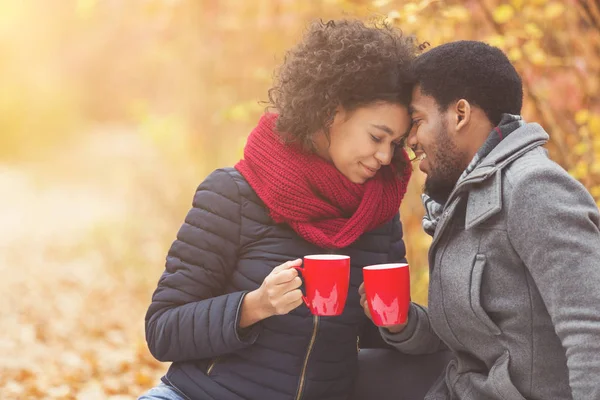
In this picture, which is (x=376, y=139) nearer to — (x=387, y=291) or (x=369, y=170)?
(x=369, y=170)

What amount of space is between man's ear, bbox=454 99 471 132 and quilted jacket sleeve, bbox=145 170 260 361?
2.32ft

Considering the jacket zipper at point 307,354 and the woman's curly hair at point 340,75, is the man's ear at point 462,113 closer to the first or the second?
the woman's curly hair at point 340,75

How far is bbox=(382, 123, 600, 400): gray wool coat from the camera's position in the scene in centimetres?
175

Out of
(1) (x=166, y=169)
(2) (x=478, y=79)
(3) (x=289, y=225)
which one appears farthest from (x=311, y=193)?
(1) (x=166, y=169)

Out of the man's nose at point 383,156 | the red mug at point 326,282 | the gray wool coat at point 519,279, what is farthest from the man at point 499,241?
the red mug at point 326,282

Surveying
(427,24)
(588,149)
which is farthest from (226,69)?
(588,149)

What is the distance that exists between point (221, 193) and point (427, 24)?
6.75ft

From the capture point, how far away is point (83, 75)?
2138cm

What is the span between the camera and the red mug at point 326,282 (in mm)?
2061

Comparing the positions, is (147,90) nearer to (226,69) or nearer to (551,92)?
(226,69)

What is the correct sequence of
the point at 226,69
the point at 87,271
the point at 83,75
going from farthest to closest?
the point at 83,75
the point at 87,271
the point at 226,69

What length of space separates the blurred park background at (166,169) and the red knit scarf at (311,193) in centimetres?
53

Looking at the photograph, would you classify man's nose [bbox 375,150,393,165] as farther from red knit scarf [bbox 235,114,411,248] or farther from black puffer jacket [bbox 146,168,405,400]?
black puffer jacket [bbox 146,168,405,400]

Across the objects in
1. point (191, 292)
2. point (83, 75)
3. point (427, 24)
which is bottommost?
point (191, 292)
